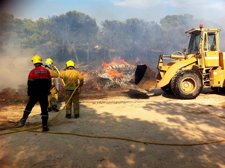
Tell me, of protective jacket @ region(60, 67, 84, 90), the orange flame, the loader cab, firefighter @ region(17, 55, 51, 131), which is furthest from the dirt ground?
the orange flame

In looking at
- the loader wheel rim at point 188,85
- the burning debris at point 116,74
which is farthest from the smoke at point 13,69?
the loader wheel rim at point 188,85

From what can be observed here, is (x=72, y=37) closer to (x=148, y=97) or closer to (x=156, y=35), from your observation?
(x=156, y=35)

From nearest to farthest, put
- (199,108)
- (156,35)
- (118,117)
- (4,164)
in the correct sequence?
(4,164) → (118,117) → (199,108) → (156,35)

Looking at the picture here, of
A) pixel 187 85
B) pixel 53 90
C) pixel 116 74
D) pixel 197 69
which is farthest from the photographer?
pixel 116 74

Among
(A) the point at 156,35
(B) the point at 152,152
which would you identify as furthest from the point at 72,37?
(B) the point at 152,152

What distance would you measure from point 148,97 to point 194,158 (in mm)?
7449

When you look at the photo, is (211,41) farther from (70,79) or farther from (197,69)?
(70,79)

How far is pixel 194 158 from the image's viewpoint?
5.71 metres

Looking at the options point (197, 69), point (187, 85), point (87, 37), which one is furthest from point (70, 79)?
point (87, 37)

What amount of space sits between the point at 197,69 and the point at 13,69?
12.2 meters

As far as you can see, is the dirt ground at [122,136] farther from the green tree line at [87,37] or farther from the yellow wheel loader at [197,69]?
the green tree line at [87,37]

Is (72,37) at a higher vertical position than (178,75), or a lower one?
higher

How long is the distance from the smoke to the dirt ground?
640cm

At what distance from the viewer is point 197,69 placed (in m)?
12.7
